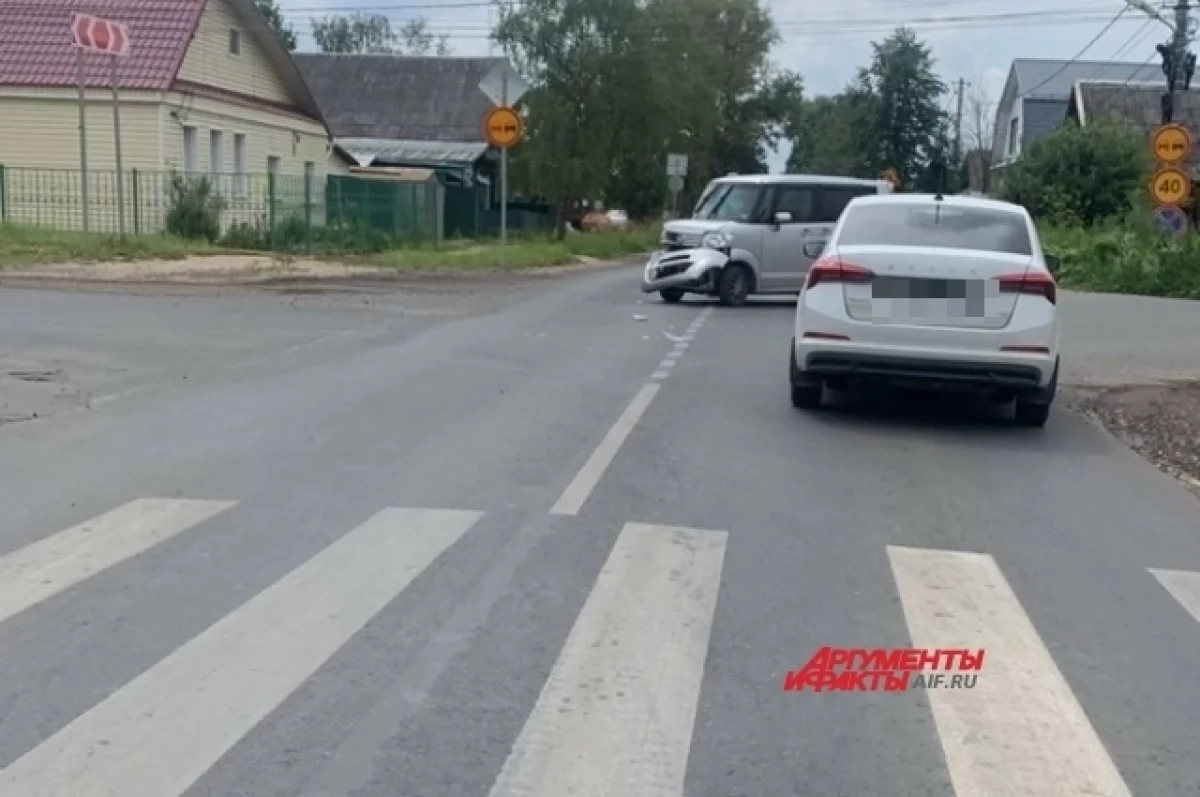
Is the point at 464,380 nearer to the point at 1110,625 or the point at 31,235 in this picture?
the point at 1110,625

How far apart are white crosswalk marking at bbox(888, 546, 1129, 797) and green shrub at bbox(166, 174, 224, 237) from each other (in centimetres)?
2543

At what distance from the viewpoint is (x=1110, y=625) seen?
6.31 m

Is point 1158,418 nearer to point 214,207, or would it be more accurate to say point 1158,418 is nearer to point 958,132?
point 214,207

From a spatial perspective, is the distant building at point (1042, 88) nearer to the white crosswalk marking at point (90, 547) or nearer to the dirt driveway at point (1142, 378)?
the dirt driveway at point (1142, 378)

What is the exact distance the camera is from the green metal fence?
30.5 meters

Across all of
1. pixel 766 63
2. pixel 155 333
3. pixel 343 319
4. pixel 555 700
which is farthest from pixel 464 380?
pixel 766 63

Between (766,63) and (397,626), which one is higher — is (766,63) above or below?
above

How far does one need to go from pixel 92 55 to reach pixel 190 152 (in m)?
2.85

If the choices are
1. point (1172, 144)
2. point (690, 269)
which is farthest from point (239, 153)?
point (1172, 144)

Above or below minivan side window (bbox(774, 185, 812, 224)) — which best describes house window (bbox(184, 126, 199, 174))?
above

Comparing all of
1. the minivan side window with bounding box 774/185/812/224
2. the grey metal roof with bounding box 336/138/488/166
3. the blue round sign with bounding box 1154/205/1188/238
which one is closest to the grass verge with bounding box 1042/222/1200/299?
the blue round sign with bounding box 1154/205/1188/238

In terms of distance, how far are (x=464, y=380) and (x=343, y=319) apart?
5.93 metres

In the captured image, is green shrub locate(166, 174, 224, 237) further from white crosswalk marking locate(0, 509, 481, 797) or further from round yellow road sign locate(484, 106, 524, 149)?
white crosswalk marking locate(0, 509, 481, 797)

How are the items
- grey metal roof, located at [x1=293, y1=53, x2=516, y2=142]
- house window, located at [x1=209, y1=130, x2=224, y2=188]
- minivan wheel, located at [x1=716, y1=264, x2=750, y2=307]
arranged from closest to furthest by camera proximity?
1. minivan wheel, located at [x1=716, y1=264, x2=750, y2=307]
2. house window, located at [x1=209, y1=130, x2=224, y2=188]
3. grey metal roof, located at [x1=293, y1=53, x2=516, y2=142]
